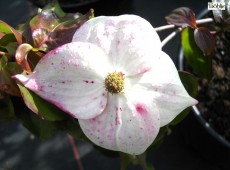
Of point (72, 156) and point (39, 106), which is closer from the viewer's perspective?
point (39, 106)

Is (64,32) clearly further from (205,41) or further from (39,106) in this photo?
(205,41)

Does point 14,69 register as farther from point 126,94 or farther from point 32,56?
point 126,94

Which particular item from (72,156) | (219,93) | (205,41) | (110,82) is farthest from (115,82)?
(72,156)

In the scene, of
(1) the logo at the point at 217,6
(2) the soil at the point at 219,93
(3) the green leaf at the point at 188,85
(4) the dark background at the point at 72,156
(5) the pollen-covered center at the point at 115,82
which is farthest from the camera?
(4) the dark background at the point at 72,156

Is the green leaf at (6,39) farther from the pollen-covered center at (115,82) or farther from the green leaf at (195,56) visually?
the green leaf at (195,56)

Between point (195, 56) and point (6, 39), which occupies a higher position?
point (6, 39)

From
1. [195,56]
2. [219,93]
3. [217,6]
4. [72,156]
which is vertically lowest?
[72,156]

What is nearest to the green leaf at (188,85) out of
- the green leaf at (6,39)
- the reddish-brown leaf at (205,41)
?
the reddish-brown leaf at (205,41)
